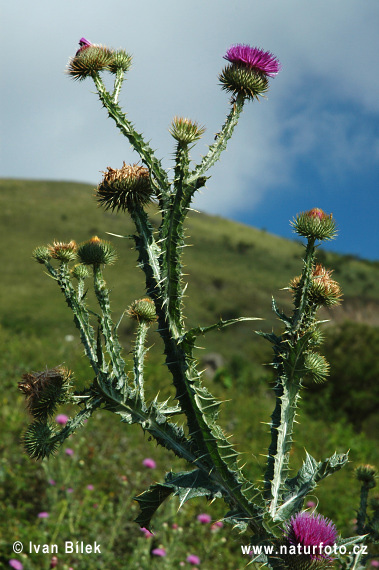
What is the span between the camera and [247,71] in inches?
130

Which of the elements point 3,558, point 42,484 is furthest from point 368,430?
point 3,558

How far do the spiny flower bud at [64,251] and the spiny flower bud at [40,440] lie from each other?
3.63ft

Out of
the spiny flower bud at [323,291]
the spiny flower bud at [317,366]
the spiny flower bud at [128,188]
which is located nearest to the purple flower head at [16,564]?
the spiny flower bud at [317,366]

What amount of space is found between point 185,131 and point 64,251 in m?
1.26

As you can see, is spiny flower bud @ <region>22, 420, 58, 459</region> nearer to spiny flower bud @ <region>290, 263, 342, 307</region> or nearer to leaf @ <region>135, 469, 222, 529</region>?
leaf @ <region>135, 469, 222, 529</region>

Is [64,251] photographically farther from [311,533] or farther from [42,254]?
[311,533]

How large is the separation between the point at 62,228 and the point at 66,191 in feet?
71.8

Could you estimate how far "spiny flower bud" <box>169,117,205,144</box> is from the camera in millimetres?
2947

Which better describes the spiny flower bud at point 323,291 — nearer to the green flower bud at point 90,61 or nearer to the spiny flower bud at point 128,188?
the spiny flower bud at point 128,188

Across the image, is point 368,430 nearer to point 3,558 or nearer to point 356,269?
point 3,558

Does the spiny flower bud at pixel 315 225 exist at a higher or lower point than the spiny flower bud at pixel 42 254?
higher

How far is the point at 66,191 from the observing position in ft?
321

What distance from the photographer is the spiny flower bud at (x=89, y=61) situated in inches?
130

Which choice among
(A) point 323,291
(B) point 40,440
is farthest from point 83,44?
(B) point 40,440
